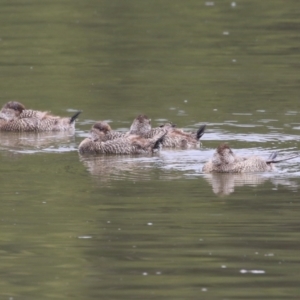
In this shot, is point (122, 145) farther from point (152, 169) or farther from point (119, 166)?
point (152, 169)

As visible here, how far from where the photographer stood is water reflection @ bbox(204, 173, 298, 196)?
13.3m

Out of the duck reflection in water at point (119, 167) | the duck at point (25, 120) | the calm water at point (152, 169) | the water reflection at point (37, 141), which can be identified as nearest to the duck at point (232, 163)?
the calm water at point (152, 169)

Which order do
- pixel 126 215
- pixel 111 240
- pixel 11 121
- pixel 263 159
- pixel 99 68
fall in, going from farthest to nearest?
pixel 99 68 < pixel 11 121 < pixel 263 159 < pixel 126 215 < pixel 111 240

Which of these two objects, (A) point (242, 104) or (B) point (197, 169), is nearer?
(B) point (197, 169)

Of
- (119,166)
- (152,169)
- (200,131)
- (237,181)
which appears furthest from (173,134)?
(237,181)

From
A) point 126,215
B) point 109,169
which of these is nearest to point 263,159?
point 109,169

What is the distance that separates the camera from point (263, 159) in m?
14.3

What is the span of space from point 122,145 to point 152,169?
4.94 ft

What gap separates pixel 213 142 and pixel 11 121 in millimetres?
3798

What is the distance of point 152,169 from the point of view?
1455 centimetres

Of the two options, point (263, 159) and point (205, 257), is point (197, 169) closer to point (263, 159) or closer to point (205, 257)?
point (263, 159)

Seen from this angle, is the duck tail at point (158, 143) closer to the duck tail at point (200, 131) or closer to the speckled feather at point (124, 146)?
the speckled feather at point (124, 146)

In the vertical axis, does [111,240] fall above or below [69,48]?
below

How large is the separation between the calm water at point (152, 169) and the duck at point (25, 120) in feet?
1.04
